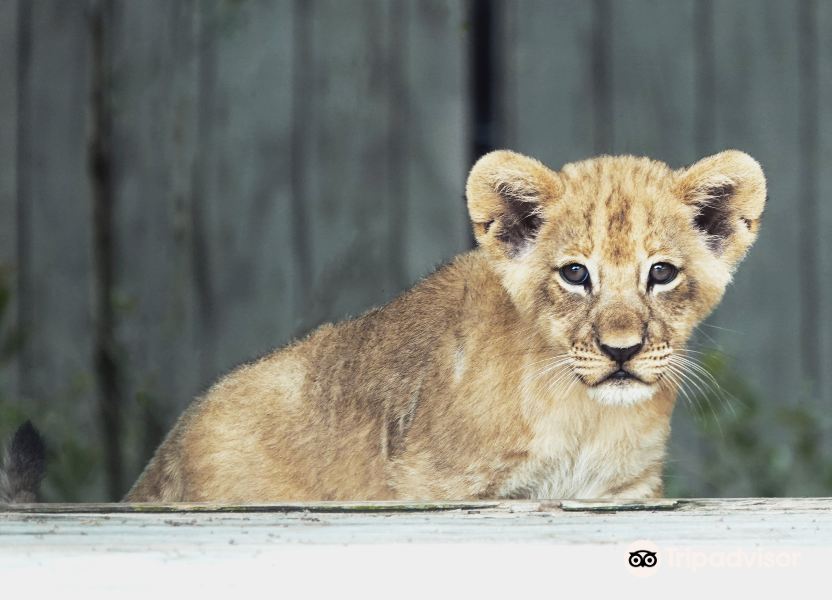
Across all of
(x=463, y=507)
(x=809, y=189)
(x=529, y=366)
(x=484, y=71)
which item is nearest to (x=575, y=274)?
(x=529, y=366)

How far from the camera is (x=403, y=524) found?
1671 millimetres

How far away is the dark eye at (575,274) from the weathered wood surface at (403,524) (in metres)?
0.72

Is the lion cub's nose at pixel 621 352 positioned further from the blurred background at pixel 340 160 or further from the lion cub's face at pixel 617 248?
the blurred background at pixel 340 160

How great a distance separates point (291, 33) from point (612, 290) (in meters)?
2.44

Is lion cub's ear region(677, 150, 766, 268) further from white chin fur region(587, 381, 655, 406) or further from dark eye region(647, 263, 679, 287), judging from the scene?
white chin fur region(587, 381, 655, 406)

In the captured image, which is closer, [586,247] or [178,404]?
[586,247]

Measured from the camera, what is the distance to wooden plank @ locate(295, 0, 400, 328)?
14.8ft

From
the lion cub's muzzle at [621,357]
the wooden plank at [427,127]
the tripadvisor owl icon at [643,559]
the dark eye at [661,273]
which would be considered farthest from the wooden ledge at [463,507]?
the wooden plank at [427,127]

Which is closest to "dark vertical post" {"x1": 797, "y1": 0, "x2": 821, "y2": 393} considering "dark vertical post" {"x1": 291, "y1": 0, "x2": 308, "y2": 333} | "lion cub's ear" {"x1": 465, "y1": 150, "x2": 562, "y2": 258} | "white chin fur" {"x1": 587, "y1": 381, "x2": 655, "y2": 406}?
"dark vertical post" {"x1": 291, "y1": 0, "x2": 308, "y2": 333}

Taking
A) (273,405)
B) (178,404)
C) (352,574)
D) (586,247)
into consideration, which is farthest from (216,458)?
(178,404)

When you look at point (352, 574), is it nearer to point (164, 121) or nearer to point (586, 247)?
point (586, 247)

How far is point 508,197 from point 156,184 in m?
2.27

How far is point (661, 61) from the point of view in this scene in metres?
4.68

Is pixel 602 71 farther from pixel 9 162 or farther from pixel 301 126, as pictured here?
pixel 9 162
